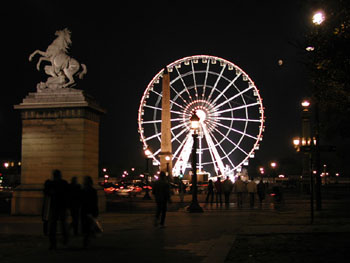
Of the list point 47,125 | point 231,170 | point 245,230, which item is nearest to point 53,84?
point 47,125

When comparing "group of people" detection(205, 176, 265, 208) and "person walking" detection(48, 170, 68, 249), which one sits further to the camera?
"group of people" detection(205, 176, 265, 208)

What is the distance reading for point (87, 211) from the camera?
12.3 meters

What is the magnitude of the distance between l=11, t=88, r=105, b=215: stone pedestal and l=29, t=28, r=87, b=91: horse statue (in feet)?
1.63

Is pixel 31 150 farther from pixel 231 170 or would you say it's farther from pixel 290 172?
pixel 290 172

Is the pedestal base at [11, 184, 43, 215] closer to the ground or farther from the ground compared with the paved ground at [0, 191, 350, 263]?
farther from the ground

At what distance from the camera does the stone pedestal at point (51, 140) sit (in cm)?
2195

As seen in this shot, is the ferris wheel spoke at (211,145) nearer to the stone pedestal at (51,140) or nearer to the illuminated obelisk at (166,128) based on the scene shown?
the illuminated obelisk at (166,128)

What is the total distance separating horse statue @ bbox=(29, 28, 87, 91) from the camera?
22.9m

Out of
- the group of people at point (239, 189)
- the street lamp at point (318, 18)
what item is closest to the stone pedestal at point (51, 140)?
the group of people at point (239, 189)

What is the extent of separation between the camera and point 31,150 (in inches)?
881

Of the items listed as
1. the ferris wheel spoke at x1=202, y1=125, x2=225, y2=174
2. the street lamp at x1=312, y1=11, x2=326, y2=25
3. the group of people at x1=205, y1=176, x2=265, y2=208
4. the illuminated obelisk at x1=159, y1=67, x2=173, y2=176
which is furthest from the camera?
the ferris wheel spoke at x1=202, y1=125, x2=225, y2=174

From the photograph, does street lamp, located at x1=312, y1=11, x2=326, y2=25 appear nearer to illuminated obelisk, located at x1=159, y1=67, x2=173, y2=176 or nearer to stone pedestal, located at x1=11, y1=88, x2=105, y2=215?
stone pedestal, located at x1=11, y1=88, x2=105, y2=215

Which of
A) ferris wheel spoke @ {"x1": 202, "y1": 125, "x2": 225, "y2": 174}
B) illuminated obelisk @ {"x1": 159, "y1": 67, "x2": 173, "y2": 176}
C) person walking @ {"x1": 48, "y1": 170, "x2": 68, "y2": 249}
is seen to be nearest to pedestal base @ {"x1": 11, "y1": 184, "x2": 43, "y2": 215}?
person walking @ {"x1": 48, "y1": 170, "x2": 68, "y2": 249}

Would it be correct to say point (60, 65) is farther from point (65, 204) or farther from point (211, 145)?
point (211, 145)
